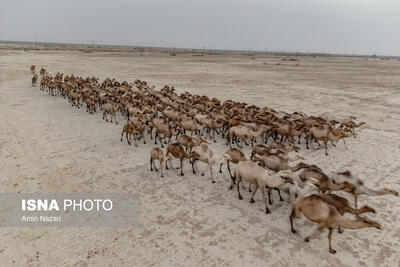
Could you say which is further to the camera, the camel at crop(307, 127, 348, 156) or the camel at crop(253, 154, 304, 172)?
the camel at crop(307, 127, 348, 156)

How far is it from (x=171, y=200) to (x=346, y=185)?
15.8 ft

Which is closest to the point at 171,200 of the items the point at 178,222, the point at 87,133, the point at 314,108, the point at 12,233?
the point at 178,222

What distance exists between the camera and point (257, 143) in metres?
13.3

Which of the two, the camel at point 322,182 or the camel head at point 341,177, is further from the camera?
the camel head at point 341,177

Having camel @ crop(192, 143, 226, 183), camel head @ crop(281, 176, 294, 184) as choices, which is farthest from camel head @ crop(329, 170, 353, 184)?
camel @ crop(192, 143, 226, 183)

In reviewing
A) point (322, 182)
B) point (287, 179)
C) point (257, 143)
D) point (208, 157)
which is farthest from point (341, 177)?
point (257, 143)

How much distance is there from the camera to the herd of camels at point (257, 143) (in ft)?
20.1

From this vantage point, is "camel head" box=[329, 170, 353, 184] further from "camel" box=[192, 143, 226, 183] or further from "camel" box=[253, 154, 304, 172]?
"camel" box=[192, 143, 226, 183]

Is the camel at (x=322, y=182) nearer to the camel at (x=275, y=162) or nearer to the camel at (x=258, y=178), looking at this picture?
the camel at (x=258, y=178)

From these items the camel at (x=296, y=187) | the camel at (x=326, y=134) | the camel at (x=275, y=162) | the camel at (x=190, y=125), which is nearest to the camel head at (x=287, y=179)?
the camel at (x=296, y=187)

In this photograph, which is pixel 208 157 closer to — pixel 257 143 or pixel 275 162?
pixel 275 162

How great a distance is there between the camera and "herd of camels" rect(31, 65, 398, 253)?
6125 mm

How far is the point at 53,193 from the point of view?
789 centimetres

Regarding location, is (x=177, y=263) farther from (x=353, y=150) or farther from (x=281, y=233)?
(x=353, y=150)
